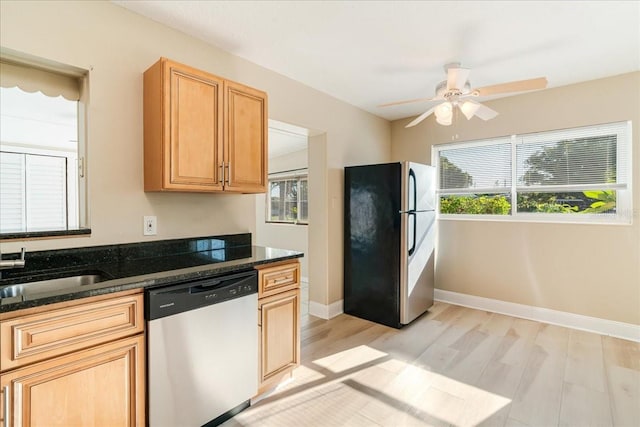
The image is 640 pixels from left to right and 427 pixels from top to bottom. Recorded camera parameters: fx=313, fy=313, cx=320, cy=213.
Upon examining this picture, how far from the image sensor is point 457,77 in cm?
236

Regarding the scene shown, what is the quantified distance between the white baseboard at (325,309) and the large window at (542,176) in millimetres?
1767

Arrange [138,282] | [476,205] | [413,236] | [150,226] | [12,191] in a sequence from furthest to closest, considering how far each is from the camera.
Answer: [476,205], [12,191], [413,236], [150,226], [138,282]

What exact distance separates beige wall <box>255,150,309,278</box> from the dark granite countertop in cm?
291

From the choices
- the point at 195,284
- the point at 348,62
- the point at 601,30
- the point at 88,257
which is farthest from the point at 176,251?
the point at 601,30

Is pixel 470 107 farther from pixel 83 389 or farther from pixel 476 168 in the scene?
pixel 83 389

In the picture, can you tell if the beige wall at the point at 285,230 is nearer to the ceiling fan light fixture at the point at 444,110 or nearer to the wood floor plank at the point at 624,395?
the ceiling fan light fixture at the point at 444,110

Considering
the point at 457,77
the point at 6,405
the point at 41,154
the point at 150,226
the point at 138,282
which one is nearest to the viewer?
the point at 6,405

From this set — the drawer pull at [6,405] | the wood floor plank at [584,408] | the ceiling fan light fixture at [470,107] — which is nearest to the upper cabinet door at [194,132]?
the drawer pull at [6,405]

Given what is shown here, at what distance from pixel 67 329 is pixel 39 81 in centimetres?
142

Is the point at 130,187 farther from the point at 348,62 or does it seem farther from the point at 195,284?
the point at 348,62

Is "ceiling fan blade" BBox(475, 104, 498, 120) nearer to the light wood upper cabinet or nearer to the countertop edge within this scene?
the light wood upper cabinet

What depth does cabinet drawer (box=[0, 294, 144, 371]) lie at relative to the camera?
1.11m

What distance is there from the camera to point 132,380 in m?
1.41

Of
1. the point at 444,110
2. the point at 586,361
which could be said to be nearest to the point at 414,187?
the point at 444,110
